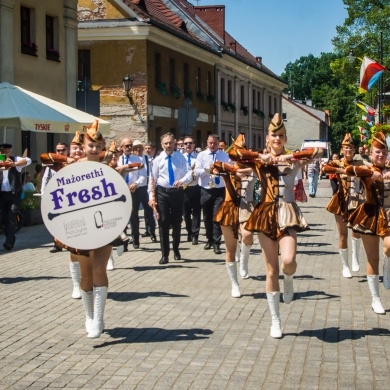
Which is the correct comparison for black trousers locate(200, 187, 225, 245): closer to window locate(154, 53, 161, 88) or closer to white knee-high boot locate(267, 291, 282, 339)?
white knee-high boot locate(267, 291, 282, 339)

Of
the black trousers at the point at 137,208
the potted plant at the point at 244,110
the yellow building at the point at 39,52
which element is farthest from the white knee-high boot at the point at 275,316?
the potted plant at the point at 244,110

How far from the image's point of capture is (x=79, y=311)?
979 centimetres

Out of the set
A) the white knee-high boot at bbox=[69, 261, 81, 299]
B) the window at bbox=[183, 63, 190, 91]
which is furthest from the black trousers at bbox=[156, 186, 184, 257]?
the window at bbox=[183, 63, 190, 91]

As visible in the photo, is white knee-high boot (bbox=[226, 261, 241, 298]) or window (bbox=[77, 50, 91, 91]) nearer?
white knee-high boot (bbox=[226, 261, 241, 298])

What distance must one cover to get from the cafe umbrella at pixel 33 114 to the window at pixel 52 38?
10084mm

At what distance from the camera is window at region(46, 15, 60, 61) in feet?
98.4

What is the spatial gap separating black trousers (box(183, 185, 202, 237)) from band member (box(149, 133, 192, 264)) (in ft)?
8.62

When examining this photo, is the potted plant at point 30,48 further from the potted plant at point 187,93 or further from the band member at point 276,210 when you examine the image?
the band member at point 276,210

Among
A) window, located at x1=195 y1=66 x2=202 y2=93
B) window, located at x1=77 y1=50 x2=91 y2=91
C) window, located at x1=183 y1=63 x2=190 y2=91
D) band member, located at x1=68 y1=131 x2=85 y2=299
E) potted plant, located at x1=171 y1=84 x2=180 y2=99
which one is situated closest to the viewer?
band member, located at x1=68 y1=131 x2=85 y2=299

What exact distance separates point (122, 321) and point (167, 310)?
755 millimetres

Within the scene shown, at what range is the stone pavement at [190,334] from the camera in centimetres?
691

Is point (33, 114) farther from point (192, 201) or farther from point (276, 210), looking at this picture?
point (276, 210)

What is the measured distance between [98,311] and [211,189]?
7607mm

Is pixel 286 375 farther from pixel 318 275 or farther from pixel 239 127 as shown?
pixel 239 127
